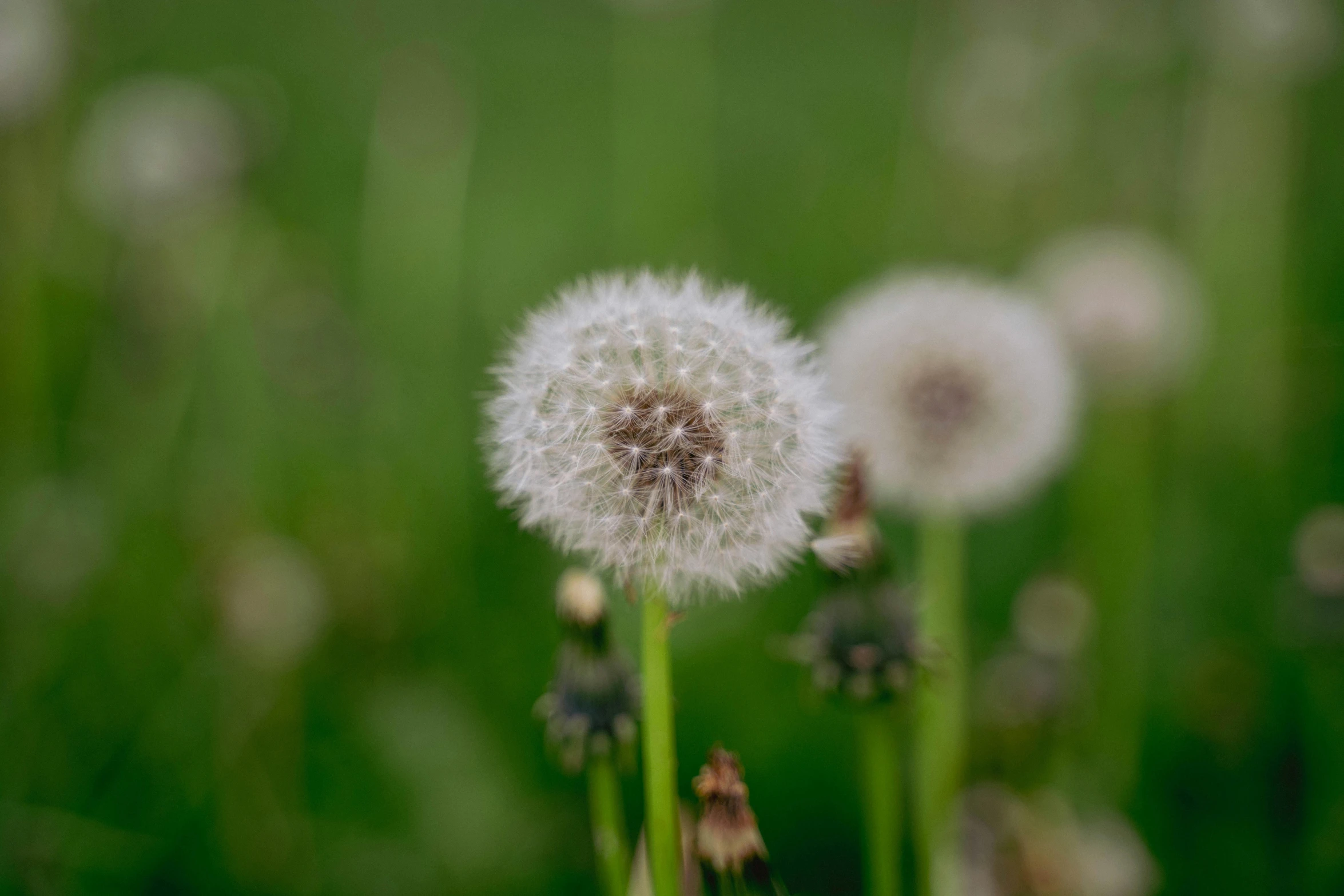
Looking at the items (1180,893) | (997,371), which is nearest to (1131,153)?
(997,371)

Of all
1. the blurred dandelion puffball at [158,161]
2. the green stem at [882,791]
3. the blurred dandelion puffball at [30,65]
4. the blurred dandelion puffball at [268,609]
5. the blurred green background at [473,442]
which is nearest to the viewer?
the green stem at [882,791]

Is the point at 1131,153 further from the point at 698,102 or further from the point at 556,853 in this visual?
the point at 556,853

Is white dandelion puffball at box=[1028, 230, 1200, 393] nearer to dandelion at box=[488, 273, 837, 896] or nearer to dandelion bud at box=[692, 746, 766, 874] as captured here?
dandelion at box=[488, 273, 837, 896]

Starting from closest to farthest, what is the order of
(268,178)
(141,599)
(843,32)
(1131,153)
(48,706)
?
(48,706), (141,599), (268,178), (1131,153), (843,32)

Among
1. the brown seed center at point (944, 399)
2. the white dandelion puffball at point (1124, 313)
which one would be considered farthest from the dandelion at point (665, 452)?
the white dandelion puffball at point (1124, 313)

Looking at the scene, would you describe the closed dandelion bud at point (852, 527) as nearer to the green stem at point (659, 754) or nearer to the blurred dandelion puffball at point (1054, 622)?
the green stem at point (659, 754)

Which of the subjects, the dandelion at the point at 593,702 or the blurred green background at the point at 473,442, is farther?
Answer: the blurred green background at the point at 473,442
